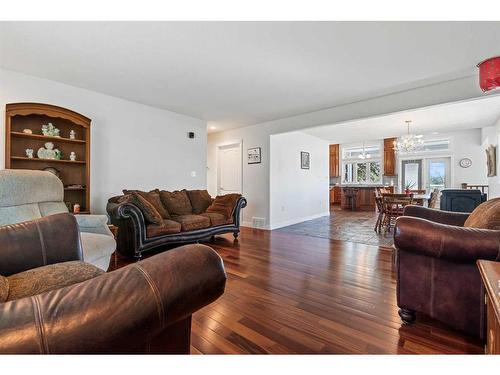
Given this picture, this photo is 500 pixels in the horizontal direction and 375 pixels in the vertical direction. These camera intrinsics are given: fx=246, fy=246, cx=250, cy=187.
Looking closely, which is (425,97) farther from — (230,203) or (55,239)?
(55,239)

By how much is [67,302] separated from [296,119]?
478 cm

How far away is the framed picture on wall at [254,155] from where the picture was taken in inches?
215

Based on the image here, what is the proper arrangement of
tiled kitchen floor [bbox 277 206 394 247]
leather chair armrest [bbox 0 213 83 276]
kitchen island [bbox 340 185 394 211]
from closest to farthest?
1. leather chair armrest [bbox 0 213 83 276]
2. tiled kitchen floor [bbox 277 206 394 247]
3. kitchen island [bbox 340 185 394 211]

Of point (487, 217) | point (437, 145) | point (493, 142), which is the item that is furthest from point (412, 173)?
point (487, 217)

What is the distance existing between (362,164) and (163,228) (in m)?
8.50

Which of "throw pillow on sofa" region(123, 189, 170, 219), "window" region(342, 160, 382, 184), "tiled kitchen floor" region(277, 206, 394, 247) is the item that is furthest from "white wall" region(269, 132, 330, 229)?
"window" region(342, 160, 382, 184)

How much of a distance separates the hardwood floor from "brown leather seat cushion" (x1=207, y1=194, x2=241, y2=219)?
111 centimetres

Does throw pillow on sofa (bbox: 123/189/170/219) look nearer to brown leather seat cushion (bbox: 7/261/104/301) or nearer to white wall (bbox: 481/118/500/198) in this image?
brown leather seat cushion (bbox: 7/261/104/301)

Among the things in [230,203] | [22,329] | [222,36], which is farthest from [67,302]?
[230,203]

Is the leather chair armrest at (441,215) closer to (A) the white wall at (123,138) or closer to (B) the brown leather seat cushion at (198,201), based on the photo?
(B) the brown leather seat cushion at (198,201)

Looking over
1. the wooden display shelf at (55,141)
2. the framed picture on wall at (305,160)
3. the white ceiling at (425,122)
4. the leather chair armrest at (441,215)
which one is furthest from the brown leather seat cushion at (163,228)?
the framed picture on wall at (305,160)

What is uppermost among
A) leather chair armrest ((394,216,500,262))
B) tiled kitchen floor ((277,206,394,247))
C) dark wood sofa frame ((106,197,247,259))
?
leather chair armrest ((394,216,500,262))

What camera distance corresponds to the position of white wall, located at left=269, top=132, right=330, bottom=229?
5.49 metres

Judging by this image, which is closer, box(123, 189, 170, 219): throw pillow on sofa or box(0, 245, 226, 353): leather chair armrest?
box(0, 245, 226, 353): leather chair armrest
